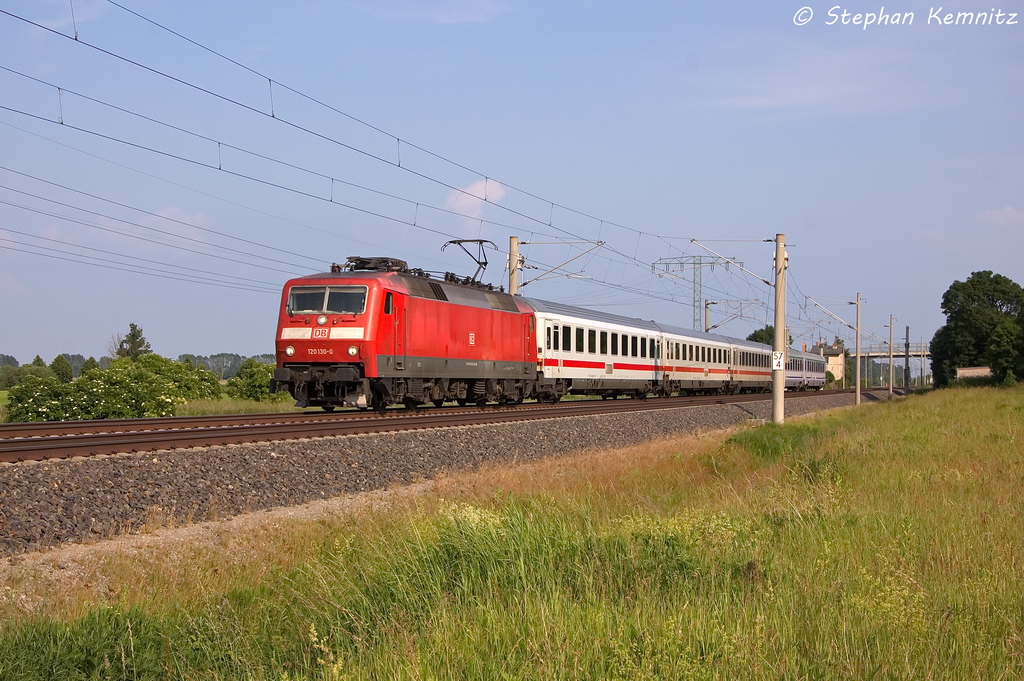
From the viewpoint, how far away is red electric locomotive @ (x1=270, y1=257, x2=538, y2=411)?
67.5 feet

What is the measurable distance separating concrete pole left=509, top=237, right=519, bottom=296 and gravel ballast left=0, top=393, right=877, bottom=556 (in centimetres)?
1251

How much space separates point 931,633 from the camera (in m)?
5.13

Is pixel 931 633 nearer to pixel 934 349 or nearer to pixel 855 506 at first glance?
pixel 855 506

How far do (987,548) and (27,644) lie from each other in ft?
23.6

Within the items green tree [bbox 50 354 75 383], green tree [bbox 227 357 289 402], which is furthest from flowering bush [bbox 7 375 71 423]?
green tree [bbox 50 354 75 383]

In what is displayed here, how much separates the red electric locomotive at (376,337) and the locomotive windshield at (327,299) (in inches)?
0.9

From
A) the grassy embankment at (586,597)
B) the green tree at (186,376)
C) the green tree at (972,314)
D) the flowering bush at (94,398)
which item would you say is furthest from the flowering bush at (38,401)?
the green tree at (972,314)

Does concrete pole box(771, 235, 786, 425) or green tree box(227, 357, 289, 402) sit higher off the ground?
concrete pole box(771, 235, 786, 425)

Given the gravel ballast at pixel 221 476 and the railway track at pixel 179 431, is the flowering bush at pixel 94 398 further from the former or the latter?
the gravel ballast at pixel 221 476

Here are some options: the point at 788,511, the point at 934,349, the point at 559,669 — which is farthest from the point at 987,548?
the point at 934,349

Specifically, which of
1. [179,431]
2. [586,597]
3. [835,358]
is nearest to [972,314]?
[835,358]

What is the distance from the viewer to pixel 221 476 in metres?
12.2

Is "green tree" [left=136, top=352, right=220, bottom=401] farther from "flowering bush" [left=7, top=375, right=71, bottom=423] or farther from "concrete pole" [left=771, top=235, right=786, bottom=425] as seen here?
"concrete pole" [left=771, top=235, right=786, bottom=425]

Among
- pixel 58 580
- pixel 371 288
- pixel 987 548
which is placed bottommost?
pixel 58 580
